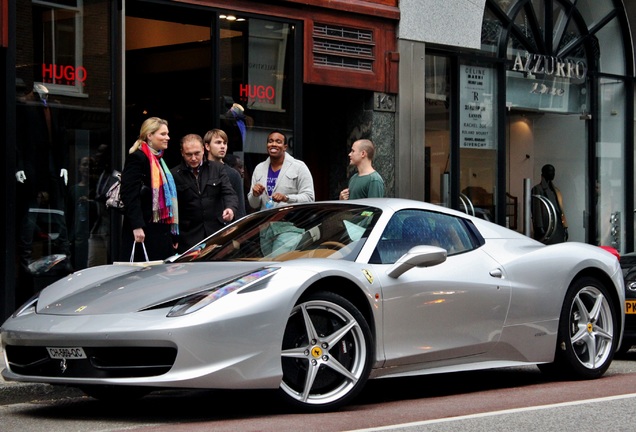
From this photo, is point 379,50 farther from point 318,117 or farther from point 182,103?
point 182,103

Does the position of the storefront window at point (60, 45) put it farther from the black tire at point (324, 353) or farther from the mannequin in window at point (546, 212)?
the mannequin in window at point (546, 212)

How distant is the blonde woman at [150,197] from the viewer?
10.0 m

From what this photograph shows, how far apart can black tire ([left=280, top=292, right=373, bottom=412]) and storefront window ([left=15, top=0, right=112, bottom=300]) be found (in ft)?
15.6

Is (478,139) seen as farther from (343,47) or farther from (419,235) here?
(419,235)

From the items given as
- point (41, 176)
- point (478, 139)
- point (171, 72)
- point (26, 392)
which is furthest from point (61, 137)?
point (478, 139)

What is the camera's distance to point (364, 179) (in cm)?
1127

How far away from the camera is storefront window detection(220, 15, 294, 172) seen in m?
13.8

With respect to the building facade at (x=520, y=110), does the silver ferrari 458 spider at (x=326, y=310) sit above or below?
below

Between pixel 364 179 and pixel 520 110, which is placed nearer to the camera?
pixel 364 179

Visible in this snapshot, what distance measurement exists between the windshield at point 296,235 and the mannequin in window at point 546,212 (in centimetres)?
1046

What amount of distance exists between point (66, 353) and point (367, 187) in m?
4.88

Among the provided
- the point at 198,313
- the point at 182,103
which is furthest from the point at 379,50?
the point at 198,313

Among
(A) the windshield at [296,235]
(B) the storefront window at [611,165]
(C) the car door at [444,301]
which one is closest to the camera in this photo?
(C) the car door at [444,301]

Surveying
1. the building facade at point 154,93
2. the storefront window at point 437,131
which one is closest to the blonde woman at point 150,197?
the building facade at point 154,93
